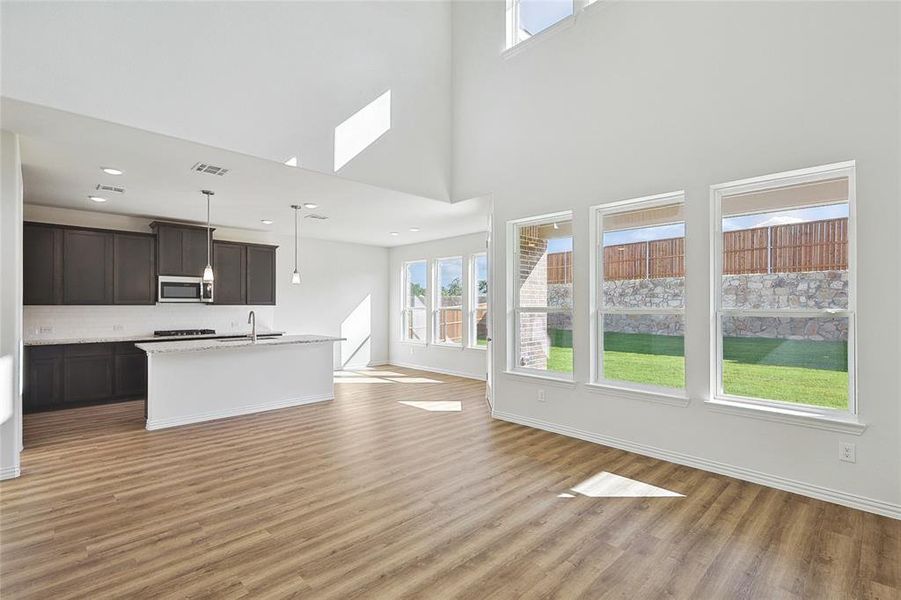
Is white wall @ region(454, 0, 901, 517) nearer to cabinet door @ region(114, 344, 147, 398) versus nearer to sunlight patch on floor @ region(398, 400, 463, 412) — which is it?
sunlight patch on floor @ region(398, 400, 463, 412)

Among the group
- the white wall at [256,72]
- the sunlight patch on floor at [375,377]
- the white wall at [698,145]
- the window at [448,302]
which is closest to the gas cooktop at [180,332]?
the sunlight patch on floor at [375,377]

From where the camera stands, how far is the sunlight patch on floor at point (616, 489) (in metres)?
3.19

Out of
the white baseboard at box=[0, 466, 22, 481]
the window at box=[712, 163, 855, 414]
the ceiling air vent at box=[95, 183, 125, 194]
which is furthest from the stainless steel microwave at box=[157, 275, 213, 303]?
the window at box=[712, 163, 855, 414]

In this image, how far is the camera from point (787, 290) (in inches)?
133

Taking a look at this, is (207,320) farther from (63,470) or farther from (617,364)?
(617,364)

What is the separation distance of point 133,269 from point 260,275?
1.82 metres

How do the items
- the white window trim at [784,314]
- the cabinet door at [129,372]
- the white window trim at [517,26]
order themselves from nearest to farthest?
the white window trim at [784,314] < the white window trim at [517,26] < the cabinet door at [129,372]

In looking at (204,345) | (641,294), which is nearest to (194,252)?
(204,345)

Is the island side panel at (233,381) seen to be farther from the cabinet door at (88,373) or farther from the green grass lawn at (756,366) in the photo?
the green grass lawn at (756,366)

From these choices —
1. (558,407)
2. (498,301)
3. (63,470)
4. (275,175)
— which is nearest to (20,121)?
(275,175)

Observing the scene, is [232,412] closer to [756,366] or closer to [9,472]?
[9,472]

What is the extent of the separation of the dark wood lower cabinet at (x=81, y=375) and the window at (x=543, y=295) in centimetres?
459

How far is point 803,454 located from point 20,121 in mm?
6169

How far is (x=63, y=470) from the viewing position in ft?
12.1
